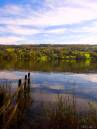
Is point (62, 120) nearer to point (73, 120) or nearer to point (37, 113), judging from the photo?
point (73, 120)

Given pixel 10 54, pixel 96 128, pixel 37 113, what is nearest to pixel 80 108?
pixel 37 113

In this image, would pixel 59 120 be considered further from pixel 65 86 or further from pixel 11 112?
pixel 65 86

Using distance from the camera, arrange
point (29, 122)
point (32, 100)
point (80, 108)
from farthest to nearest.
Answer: point (32, 100), point (80, 108), point (29, 122)

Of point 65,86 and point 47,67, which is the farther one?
point 47,67

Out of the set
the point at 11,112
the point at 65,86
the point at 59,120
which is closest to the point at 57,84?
the point at 65,86

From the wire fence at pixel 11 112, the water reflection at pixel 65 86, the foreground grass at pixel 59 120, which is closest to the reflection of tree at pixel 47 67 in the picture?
Result: the water reflection at pixel 65 86

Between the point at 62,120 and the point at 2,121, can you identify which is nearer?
the point at 2,121

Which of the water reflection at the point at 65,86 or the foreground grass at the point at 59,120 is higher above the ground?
the foreground grass at the point at 59,120

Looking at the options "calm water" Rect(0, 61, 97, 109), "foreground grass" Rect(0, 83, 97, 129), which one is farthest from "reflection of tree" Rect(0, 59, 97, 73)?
"foreground grass" Rect(0, 83, 97, 129)

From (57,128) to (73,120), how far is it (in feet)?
2.54

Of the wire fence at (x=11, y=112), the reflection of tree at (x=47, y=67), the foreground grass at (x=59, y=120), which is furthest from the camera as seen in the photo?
the reflection of tree at (x=47, y=67)

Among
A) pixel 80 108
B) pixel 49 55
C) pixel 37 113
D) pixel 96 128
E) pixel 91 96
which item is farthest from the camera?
pixel 49 55

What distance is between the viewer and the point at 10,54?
119625mm

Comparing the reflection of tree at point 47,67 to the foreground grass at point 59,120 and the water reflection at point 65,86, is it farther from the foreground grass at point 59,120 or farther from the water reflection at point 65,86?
the foreground grass at point 59,120
